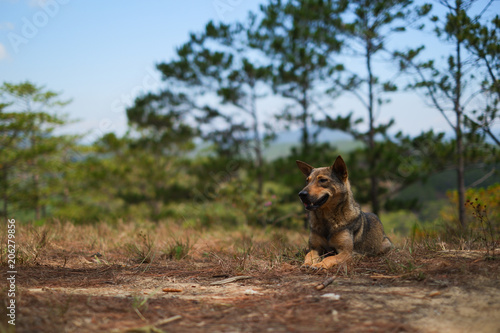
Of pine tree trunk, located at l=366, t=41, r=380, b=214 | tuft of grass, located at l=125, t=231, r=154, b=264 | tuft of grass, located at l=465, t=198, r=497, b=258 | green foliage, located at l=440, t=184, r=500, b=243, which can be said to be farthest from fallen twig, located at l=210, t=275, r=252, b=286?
pine tree trunk, located at l=366, t=41, r=380, b=214

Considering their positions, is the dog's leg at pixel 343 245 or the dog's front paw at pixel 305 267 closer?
the dog's front paw at pixel 305 267

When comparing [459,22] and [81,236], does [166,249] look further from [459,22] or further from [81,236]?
[459,22]

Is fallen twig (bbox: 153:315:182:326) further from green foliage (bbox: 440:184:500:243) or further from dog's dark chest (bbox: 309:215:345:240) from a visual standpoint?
green foliage (bbox: 440:184:500:243)

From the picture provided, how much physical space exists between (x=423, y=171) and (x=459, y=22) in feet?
19.3

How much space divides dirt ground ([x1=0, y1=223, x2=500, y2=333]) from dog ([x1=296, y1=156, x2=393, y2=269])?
22 centimetres

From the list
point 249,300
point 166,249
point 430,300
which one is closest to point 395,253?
point 430,300

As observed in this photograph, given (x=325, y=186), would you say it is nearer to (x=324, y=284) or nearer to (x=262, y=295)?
(x=324, y=284)

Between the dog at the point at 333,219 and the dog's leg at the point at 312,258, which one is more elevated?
the dog at the point at 333,219

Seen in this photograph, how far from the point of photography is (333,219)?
14.8 feet

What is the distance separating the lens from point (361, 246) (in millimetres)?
4754

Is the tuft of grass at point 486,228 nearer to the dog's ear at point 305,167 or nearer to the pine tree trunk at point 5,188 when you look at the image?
the dog's ear at point 305,167

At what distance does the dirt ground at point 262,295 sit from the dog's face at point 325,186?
0.81m

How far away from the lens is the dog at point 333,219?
4297 mm

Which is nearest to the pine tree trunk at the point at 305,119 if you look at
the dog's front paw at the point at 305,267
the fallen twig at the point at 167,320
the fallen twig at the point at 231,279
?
the dog's front paw at the point at 305,267
